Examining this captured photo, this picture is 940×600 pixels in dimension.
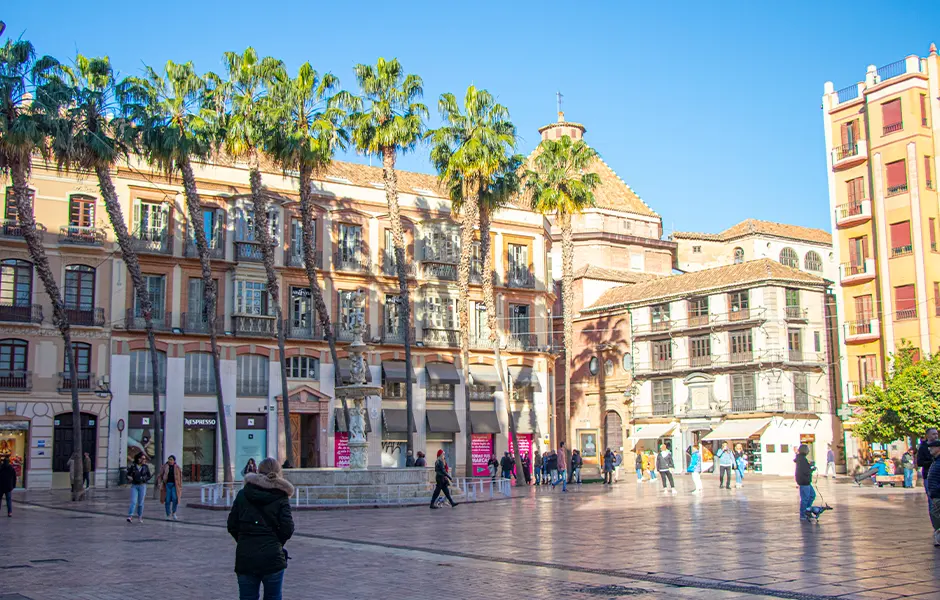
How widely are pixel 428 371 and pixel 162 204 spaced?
50.3 ft

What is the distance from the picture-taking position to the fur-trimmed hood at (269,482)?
789cm

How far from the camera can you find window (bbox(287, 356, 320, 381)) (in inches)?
1897

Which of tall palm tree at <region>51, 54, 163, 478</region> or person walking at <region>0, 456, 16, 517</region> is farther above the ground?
tall palm tree at <region>51, 54, 163, 478</region>

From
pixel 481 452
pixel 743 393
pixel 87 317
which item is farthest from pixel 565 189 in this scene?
pixel 87 317

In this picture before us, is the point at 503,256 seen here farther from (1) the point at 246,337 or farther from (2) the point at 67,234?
(2) the point at 67,234

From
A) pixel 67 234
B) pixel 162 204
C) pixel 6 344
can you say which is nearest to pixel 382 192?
pixel 162 204

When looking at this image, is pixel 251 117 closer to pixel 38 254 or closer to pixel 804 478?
pixel 38 254

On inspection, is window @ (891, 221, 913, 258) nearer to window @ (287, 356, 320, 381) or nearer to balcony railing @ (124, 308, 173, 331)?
window @ (287, 356, 320, 381)

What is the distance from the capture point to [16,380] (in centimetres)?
4156

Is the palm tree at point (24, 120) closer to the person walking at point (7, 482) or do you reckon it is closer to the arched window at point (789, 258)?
the person walking at point (7, 482)

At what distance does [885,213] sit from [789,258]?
1008 inches

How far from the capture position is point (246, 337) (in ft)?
153

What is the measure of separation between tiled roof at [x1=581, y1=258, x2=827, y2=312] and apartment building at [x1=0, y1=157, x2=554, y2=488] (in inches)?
426

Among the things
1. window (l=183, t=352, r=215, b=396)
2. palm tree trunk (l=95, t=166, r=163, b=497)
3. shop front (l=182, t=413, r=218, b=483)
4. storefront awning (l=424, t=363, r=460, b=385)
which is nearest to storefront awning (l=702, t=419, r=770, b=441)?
storefront awning (l=424, t=363, r=460, b=385)
